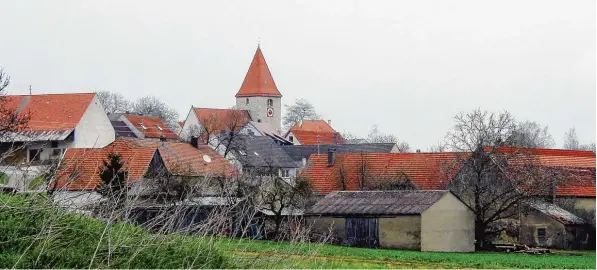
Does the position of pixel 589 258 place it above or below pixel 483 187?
below

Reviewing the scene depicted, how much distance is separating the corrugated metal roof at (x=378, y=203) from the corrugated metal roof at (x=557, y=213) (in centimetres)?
642

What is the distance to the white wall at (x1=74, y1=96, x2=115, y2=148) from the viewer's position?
5022cm

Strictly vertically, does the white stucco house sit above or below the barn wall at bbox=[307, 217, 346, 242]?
above

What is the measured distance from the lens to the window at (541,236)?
4144cm

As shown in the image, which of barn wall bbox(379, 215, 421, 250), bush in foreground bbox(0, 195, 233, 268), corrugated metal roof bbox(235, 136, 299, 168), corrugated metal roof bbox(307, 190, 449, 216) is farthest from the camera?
corrugated metal roof bbox(235, 136, 299, 168)

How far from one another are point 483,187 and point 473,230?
2915 millimetres

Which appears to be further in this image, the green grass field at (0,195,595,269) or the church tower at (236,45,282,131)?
the church tower at (236,45,282,131)

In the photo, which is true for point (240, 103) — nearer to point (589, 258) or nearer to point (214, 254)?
point (589, 258)

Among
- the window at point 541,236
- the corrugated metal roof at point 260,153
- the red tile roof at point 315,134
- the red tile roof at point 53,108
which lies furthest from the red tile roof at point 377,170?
the red tile roof at point 315,134

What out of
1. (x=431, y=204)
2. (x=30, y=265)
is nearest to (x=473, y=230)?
(x=431, y=204)

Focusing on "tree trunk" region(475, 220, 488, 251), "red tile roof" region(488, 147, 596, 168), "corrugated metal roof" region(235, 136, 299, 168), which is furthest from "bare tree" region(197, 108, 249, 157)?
"tree trunk" region(475, 220, 488, 251)

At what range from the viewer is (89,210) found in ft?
43.9

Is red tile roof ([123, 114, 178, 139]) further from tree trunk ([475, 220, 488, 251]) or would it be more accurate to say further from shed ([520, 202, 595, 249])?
tree trunk ([475, 220, 488, 251])

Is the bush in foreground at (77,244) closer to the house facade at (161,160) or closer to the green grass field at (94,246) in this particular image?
the green grass field at (94,246)
